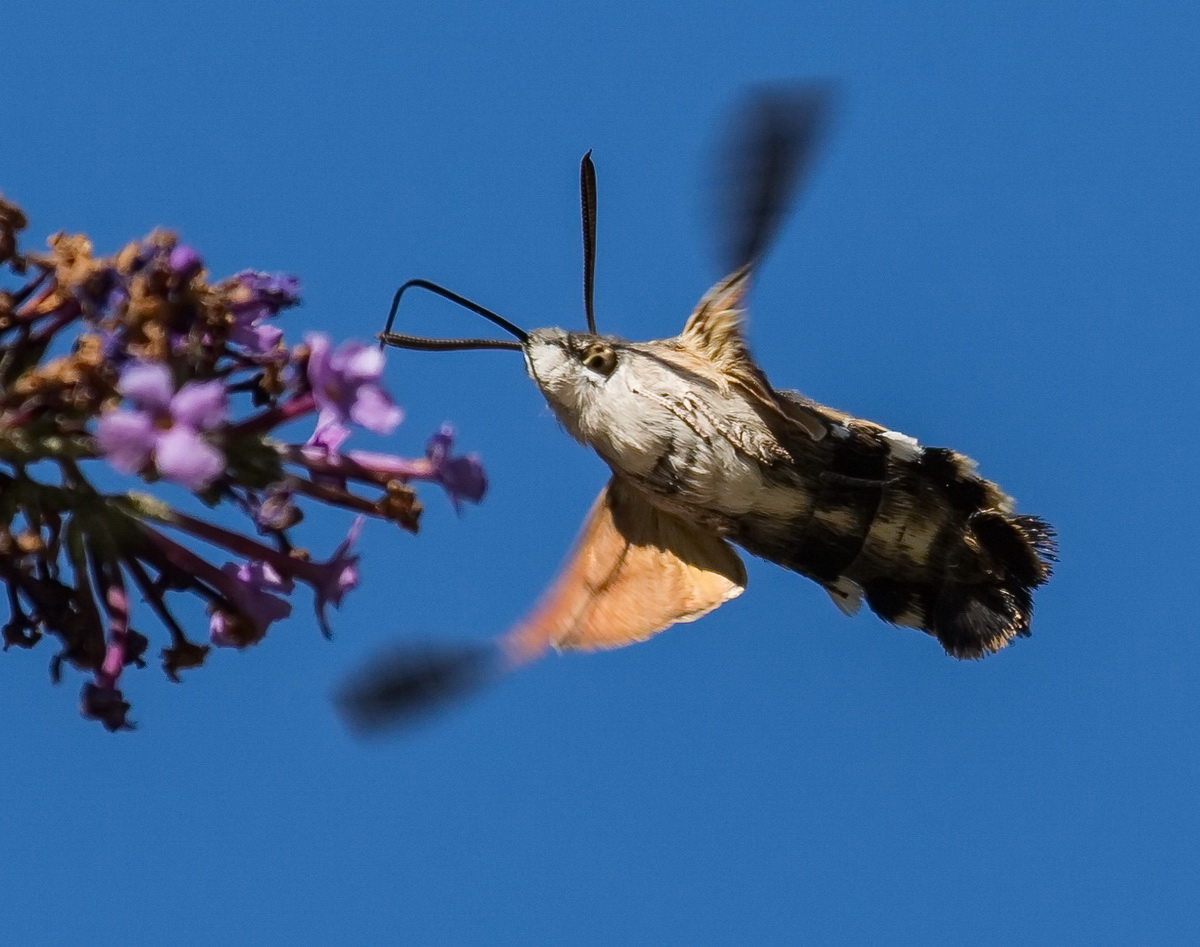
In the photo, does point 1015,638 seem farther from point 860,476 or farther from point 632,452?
point 632,452

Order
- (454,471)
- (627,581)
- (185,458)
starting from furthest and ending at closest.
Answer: (627,581) < (454,471) < (185,458)

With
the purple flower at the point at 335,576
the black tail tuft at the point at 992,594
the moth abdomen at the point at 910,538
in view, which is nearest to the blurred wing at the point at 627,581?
the moth abdomen at the point at 910,538

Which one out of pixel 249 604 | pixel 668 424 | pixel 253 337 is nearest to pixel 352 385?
pixel 253 337

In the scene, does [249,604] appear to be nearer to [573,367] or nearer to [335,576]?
[335,576]

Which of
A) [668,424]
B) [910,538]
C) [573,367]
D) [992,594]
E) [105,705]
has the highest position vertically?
[573,367]

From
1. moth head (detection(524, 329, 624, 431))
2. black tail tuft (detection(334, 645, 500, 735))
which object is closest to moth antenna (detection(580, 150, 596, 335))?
moth head (detection(524, 329, 624, 431))

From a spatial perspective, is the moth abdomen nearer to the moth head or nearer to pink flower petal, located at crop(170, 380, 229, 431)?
the moth head

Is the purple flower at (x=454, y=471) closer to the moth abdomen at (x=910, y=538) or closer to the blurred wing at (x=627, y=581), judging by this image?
the blurred wing at (x=627, y=581)
